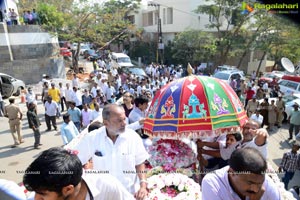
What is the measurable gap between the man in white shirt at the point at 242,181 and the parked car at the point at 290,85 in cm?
1313

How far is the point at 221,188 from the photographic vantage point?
7.23ft

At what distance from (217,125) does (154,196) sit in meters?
1.29

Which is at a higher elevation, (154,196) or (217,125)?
(217,125)

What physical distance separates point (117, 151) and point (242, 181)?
1.38 m

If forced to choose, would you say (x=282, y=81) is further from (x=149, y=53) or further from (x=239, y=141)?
(x=149, y=53)

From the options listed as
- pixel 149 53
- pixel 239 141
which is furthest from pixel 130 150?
pixel 149 53

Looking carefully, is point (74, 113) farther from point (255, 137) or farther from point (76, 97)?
point (255, 137)

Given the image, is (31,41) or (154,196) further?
(31,41)

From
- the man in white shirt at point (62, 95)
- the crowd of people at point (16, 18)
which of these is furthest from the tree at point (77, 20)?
the man in white shirt at point (62, 95)

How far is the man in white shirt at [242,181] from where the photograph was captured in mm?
2037

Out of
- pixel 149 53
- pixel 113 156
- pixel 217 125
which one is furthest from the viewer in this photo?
pixel 149 53

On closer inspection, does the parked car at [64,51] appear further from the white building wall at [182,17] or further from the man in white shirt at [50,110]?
the man in white shirt at [50,110]

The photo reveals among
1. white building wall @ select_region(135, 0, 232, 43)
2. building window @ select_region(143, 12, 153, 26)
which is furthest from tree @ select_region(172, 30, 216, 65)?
building window @ select_region(143, 12, 153, 26)

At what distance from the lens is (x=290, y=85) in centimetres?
1431
